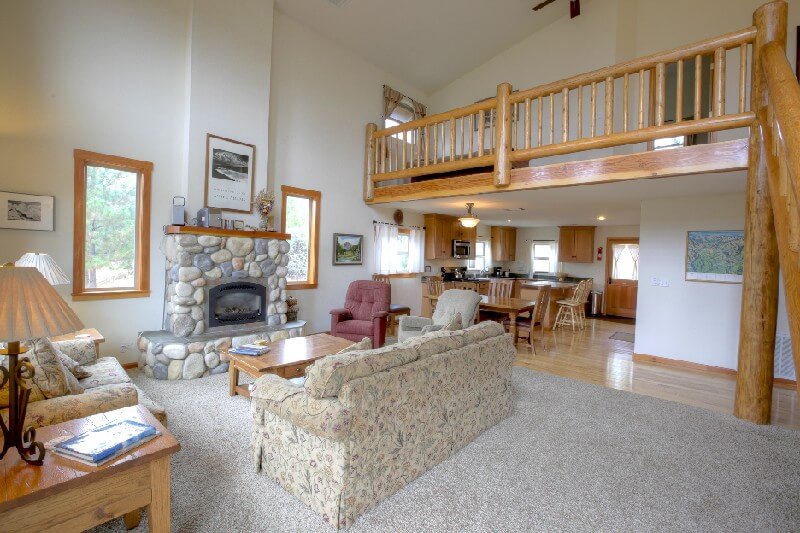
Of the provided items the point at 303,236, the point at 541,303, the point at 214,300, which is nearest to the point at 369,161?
the point at 303,236

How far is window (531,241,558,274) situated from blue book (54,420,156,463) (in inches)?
415

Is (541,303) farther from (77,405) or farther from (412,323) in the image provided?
(77,405)

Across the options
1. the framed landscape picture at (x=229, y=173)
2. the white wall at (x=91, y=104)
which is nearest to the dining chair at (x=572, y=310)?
the framed landscape picture at (x=229, y=173)

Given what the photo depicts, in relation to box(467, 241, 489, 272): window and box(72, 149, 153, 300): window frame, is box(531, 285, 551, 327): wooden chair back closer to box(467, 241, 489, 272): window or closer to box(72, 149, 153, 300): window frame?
box(467, 241, 489, 272): window

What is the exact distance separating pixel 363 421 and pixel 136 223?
3982 mm

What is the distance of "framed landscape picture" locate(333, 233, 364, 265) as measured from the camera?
646 cm

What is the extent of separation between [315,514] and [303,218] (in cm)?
468

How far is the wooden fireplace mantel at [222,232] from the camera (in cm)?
426

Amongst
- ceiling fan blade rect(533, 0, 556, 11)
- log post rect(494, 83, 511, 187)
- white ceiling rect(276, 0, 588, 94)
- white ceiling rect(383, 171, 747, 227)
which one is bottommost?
white ceiling rect(383, 171, 747, 227)

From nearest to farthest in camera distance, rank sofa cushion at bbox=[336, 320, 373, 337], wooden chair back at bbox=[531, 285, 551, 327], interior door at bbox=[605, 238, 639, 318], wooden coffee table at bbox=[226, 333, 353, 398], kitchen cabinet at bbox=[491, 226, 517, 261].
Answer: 1. wooden coffee table at bbox=[226, 333, 353, 398]
2. sofa cushion at bbox=[336, 320, 373, 337]
3. wooden chair back at bbox=[531, 285, 551, 327]
4. interior door at bbox=[605, 238, 639, 318]
5. kitchen cabinet at bbox=[491, 226, 517, 261]

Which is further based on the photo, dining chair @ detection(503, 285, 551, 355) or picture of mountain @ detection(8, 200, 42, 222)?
dining chair @ detection(503, 285, 551, 355)

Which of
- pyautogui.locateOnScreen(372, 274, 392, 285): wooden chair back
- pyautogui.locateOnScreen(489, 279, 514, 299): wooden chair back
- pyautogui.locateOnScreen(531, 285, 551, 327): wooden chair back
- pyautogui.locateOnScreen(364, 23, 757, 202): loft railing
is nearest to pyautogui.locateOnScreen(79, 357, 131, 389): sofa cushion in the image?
pyautogui.locateOnScreen(364, 23, 757, 202): loft railing

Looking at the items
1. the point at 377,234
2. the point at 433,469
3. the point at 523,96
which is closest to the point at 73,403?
the point at 433,469

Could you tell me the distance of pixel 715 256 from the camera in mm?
5016
